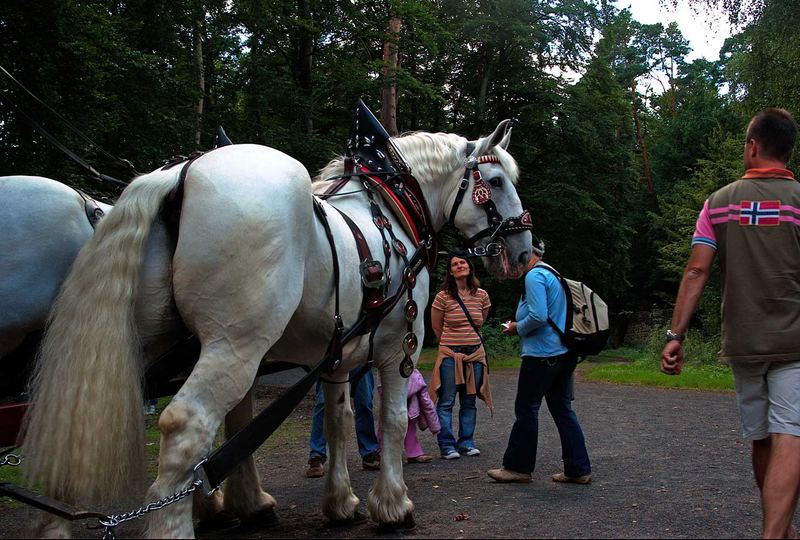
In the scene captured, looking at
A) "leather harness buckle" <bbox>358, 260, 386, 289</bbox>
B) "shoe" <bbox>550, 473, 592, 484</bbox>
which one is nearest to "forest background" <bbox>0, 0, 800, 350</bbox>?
"leather harness buckle" <bbox>358, 260, 386, 289</bbox>

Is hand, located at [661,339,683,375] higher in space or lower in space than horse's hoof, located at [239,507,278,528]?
higher

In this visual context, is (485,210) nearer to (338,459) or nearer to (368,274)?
(368,274)

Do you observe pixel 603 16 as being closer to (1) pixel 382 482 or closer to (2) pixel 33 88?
(2) pixel 33 88

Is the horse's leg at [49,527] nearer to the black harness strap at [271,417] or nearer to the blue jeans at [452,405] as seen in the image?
the black harness strap at [271,417]

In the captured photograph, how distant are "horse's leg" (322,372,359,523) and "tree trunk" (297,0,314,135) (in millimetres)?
13136

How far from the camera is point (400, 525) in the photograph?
15.7ft

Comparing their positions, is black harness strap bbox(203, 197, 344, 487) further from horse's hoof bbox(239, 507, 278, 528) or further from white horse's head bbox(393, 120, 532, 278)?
white horse's head bbox(393, 120, 532, 278)

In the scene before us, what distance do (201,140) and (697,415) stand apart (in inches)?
417

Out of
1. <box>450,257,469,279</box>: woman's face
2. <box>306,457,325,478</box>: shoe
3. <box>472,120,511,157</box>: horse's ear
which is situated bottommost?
<box>306,457,325,478</box>: shoe

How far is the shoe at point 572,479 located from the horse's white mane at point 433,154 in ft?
8.47

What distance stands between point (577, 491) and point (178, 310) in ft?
12.6

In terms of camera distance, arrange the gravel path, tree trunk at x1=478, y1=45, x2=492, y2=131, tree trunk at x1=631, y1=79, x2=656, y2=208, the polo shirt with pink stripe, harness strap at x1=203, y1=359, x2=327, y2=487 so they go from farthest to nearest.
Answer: tree trunk at x1=631, y1=79, x2=656, y2=208 < tree trunk at x1=478, y1=45, x2=492, y2=131 < the gravel path < the polo shirt with pink stripe < harness strap at x1=203, y1=359, x2=327, y2=487

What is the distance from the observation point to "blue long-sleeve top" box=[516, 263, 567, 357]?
635 centimetres

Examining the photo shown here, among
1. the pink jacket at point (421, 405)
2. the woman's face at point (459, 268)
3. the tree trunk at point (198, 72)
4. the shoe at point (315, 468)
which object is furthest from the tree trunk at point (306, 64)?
the shoe at point (315, 468)
